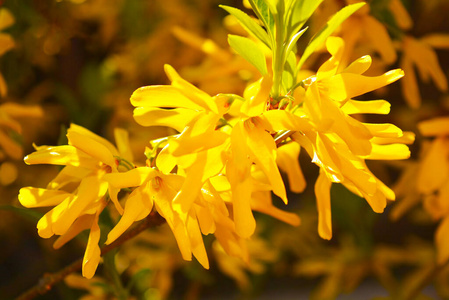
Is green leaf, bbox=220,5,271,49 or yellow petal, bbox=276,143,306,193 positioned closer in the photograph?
green leaf, bbox=220,5,271,49

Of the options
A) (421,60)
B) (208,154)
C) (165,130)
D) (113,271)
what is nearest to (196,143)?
(208,154)

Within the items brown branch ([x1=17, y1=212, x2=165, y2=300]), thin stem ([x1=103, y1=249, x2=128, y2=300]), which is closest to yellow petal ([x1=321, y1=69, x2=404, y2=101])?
brown branch ([x1=17, y1=212, x2=165, y2=300])

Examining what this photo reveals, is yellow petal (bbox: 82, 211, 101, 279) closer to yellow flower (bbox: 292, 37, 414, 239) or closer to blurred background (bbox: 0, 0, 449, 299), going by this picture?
yellow flower (bbox: 292, 37, 414, 239)

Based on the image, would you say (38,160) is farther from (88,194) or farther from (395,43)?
(395,43)

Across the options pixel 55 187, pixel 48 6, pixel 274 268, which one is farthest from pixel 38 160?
pixel 274 268

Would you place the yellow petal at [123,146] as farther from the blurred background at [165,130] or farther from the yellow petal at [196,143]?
the blurred background at [165,130]

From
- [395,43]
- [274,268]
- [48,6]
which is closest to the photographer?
[395,43]
